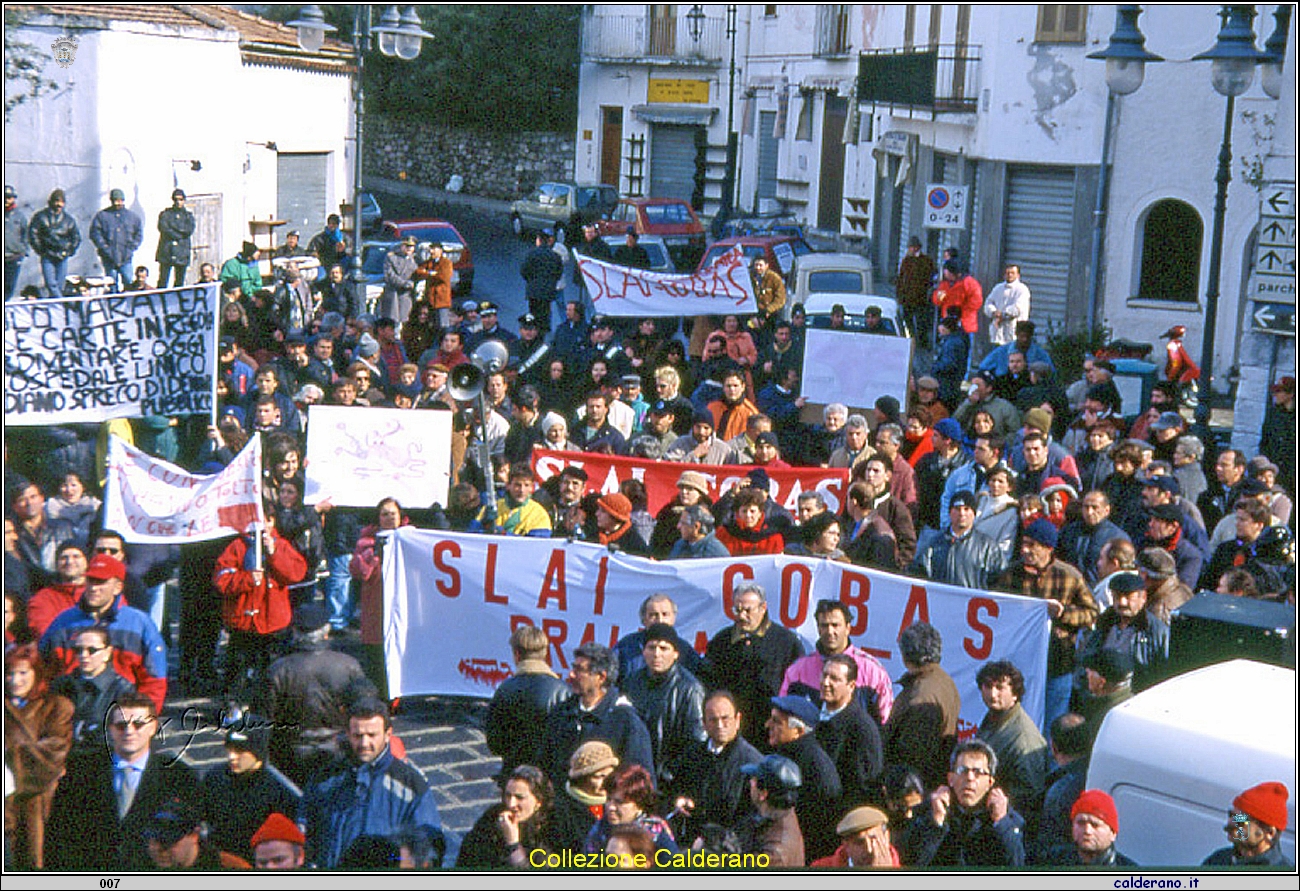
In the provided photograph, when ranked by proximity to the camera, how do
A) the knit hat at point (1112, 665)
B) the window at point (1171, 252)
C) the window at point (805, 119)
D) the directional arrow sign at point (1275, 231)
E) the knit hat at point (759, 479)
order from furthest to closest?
1. the window at point (805, 119)
2. the window at point (1171, 252)
3. the directional arrow sign at point (1275, 231)
4. the knit hat at point (759, 479)
5. the knit hat at point (1112, 665)

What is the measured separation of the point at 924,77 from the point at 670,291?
989 cm

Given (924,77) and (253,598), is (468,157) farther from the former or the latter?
(253,598)

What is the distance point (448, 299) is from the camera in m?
17.6

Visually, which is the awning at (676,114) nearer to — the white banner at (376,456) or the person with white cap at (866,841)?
the white banner at (376,456)

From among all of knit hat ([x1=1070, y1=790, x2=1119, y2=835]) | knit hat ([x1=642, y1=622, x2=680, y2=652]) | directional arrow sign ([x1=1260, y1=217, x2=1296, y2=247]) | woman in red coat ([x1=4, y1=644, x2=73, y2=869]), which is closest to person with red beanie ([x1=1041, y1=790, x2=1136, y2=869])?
knit hat ([x1=1070, y1=790, x2=1119, y2=835])

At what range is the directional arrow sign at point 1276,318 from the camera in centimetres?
1343

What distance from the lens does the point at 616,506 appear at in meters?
9.48

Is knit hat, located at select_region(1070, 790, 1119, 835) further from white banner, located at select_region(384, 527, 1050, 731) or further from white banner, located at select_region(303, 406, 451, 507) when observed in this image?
white banner, located at select_region(303, 406, 451, 507)

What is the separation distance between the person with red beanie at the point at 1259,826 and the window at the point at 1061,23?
16842mm

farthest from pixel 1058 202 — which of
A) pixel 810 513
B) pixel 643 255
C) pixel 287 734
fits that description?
pixel 287 734

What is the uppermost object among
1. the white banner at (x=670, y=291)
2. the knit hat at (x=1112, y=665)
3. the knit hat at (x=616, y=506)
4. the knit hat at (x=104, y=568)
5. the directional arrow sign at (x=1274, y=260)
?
the directional arrow sign at (x=1274, y=260)

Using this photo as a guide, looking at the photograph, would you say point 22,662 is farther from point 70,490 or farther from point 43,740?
point 70,490

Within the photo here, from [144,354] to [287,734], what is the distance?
3.81m

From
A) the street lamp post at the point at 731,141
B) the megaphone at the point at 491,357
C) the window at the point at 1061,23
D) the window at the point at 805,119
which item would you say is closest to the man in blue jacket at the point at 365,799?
the megaphone at the point at 491,357
